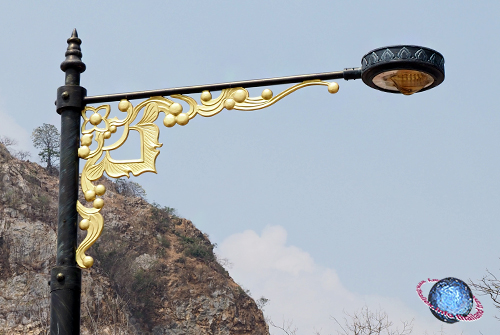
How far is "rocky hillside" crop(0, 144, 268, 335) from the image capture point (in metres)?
26.6

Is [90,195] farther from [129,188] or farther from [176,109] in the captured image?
[129,188]

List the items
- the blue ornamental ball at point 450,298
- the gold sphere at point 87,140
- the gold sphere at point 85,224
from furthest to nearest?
the blue ornamental ball at point 450,298 < the gold sphere at point 87,140 < the gold sphere at point 85,224

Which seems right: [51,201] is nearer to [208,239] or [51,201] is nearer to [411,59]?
[208,239]

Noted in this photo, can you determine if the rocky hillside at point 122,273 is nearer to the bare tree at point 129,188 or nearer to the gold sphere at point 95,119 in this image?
the bare tree at point 129,188

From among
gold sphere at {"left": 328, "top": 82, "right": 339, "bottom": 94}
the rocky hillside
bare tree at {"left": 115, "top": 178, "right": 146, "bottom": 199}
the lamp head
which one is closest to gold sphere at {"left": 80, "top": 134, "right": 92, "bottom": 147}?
gold sphere at {"left": 328, "top": 82, "right": 339, "bottom": 94}

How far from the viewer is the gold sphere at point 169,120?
9.78 ft

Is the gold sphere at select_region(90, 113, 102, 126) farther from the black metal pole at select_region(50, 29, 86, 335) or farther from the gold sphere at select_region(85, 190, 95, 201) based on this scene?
the gold sphere at select_region(85, 190, 95, 201)

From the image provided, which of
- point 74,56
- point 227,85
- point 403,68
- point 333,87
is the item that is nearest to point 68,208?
point 74,56

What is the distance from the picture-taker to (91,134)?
10.1 ft

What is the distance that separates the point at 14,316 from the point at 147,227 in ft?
35.9

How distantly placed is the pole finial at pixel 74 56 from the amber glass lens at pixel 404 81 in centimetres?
141

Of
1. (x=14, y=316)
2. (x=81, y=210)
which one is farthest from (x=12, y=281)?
(x=81, y=210)

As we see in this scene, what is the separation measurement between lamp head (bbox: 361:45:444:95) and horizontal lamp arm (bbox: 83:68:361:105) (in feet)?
0.27

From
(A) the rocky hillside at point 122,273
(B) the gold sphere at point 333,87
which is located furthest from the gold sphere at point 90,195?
(A) the rocky hillside at point 122,273
